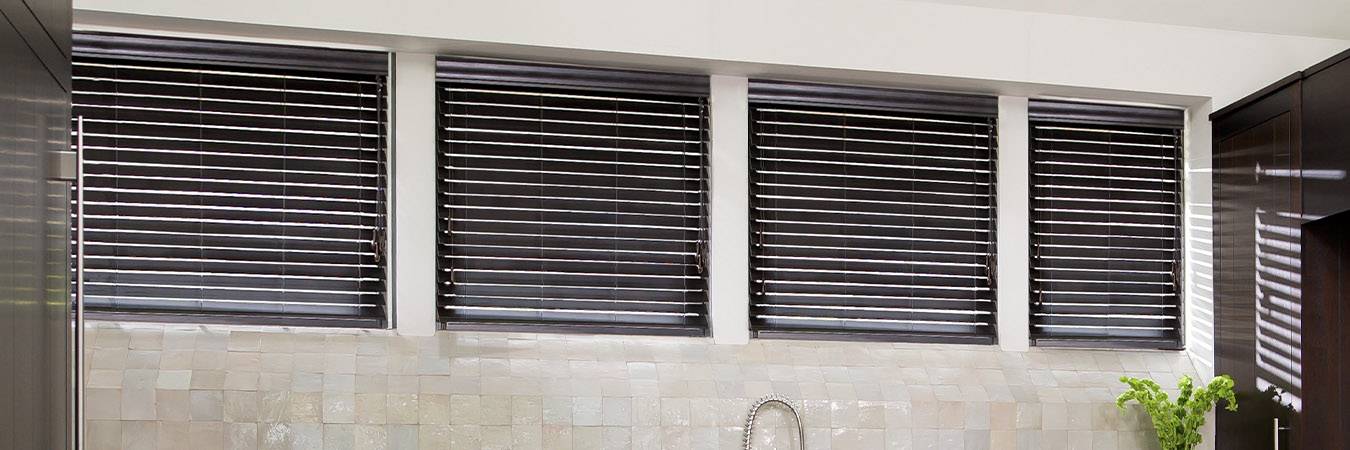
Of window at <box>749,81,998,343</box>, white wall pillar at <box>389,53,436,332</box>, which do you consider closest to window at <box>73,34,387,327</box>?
white wall pillar at <box>389,53,436,332</box>

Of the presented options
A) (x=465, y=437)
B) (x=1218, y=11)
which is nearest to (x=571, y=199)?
(x=465, y=437)

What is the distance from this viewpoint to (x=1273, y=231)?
13.3 feet

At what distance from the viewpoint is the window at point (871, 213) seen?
4.25 metres

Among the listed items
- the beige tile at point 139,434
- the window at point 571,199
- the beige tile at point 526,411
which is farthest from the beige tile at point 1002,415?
the beige tile at point 139,434

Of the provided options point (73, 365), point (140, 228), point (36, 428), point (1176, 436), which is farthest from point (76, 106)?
point (1176, 436)

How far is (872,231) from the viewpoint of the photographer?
4336 mm

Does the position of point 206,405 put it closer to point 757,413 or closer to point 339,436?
point 339,436

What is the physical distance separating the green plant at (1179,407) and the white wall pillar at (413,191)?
2.70m

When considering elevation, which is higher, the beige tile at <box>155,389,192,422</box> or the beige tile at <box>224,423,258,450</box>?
the beige tile at <box>155,389,192,422</box>

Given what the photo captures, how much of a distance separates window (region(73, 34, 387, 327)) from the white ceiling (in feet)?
7.71

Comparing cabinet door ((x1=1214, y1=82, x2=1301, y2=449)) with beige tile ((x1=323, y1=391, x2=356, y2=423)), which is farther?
cabinet door ((x1=1214, y1=82, x2=1301, y2=449))

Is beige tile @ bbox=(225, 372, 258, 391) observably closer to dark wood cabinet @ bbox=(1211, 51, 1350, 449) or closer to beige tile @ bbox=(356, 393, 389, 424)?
beige tile @ bbox=(356, 393, 389, 424)

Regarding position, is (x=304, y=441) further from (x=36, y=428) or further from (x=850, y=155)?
(x=850, y=155)

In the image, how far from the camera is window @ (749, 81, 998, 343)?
4.25 metres
